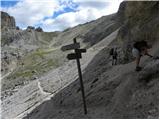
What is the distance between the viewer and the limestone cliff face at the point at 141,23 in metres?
30.4

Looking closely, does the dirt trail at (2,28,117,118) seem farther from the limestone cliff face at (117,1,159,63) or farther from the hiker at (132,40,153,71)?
the hiker at (132,40,153,71)

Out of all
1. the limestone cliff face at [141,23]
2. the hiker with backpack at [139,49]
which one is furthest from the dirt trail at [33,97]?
the hiker with backpack at [139,49]

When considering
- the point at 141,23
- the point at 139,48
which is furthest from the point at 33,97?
the point at 139,48

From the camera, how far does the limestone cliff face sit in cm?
3041

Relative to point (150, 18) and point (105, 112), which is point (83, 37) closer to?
point (150, 18)

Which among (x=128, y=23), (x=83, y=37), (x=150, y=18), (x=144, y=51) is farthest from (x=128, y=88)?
(x=83, y=37)

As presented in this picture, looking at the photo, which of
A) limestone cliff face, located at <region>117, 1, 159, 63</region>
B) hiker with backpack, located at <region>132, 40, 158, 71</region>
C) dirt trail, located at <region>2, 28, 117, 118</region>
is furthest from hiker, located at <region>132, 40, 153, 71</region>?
dirt trail, located at <region>2, 28, 117, 118</region>

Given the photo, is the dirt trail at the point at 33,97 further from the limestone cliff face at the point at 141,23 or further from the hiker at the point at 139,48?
the hiker at the point at 139,48

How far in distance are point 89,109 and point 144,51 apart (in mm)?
4827

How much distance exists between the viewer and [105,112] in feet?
A: 70.2

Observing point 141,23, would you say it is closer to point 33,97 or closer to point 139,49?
point 139,49

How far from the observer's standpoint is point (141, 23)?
109ft

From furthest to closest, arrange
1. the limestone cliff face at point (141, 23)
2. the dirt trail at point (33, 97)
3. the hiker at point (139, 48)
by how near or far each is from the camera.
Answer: the dirt trail at point (33, 97) < the limestone cliff face at point (141, 23) < the hiker at point (139, 48)

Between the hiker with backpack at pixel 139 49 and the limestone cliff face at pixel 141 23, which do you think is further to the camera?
the limestone cliff face at pixel 141 23
